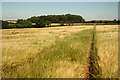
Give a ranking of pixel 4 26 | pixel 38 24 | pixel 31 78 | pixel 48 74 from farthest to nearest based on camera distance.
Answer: pixel 38 24 → pixel 4 26 → pixel 48 74 → pixel 31 78

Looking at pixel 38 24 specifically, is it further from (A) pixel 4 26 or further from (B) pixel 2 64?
(B) pixel 2 64

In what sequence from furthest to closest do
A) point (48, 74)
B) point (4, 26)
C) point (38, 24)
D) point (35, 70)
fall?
point (38, 24), point (4, 26), point (35, 70), point (48, 74)

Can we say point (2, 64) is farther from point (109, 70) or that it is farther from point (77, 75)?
point (109, 70)

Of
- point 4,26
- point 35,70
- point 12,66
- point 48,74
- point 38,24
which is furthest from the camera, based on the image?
point 38,24

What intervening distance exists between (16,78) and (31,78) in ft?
1.05

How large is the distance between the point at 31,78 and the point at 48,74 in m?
0.37

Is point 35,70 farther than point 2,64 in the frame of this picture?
No

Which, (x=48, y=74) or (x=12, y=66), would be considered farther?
(x=12, y=66)

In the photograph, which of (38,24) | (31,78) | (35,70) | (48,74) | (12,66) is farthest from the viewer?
(38,24)

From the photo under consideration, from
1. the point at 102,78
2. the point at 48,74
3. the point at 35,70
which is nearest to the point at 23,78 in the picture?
the point at 35,70

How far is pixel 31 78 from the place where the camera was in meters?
1.95

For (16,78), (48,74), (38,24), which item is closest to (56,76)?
(48,74)

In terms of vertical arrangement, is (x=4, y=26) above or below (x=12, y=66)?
above

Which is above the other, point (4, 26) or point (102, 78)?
point (4, 26)
